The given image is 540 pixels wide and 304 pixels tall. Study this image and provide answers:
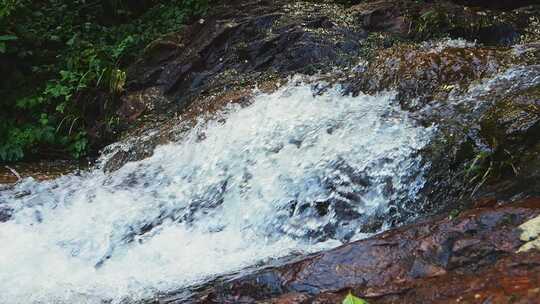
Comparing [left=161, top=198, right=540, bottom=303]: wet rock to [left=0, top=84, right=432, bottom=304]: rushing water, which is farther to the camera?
[left=0, top=84, right=432, bottom=304]: rushing water

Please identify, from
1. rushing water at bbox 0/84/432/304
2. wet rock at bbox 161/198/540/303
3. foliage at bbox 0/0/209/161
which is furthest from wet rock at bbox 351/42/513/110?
foliage at bbox 0/0/209/161

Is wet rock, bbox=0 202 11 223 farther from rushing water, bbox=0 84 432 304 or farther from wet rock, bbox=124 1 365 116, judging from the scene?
wet rock, bbox=124 1 365 116

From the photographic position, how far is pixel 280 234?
432cm

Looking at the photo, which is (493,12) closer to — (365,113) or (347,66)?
(347,66)

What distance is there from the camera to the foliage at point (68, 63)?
7.07 meters

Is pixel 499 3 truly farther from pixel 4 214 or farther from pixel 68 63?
pixel 4 214

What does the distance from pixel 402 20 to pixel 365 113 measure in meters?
2.14

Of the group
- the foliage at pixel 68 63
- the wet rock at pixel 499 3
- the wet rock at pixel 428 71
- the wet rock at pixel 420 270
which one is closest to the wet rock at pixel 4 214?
the foliage at pixel 68 63

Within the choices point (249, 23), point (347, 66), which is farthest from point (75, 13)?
point (347, 66)

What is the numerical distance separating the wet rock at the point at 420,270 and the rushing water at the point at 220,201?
798 millimetres

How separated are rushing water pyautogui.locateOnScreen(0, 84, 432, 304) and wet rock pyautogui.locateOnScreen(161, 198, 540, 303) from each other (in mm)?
798

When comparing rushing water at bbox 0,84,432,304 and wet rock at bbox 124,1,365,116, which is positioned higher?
wet rock at bbox 124,1,365,116

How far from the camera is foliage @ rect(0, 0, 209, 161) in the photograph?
23.2 feet

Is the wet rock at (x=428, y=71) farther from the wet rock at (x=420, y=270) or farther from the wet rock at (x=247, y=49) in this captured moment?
the wet rock at (x=420, y=270)
